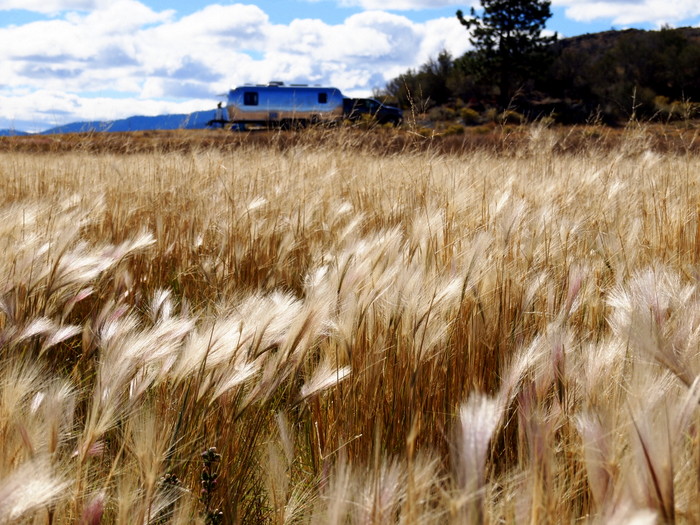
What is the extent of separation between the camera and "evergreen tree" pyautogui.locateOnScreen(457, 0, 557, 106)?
35344 millimetres

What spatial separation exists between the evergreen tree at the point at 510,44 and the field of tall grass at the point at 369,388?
35.8 metres

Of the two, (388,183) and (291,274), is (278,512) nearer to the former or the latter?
(291,274)

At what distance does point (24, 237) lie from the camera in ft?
6.39

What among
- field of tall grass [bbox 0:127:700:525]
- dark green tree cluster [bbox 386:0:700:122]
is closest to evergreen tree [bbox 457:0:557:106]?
dark green tree cluster [bbox 386:0:700:122]

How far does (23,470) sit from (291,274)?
5.39ft

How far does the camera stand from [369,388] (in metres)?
1.19

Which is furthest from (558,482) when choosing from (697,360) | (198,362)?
(198,362)

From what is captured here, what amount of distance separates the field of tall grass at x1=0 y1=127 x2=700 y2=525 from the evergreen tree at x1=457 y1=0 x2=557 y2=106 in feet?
118

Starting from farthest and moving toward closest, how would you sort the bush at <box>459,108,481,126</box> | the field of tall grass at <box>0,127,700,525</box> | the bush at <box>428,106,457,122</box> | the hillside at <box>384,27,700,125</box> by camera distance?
the hillside at <box>384,27,700,125</box>
the bush at <box>428,106,457,122</box>
the bush at <box>459,108,481,126</box>
the field of tall grass at <box>0,127,700,525</box>

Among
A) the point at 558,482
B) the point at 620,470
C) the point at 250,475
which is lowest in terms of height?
the point at 250,475

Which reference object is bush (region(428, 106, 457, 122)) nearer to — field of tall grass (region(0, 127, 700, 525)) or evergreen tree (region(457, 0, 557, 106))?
evergreen tree (region(457, 0, 557, 106))

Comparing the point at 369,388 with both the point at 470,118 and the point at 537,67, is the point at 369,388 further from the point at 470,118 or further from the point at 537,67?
the point at 537,67

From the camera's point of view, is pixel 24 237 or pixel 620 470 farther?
pixel 24 237

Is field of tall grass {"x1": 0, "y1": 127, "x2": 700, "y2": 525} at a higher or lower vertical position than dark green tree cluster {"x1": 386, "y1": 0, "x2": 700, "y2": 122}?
lower
